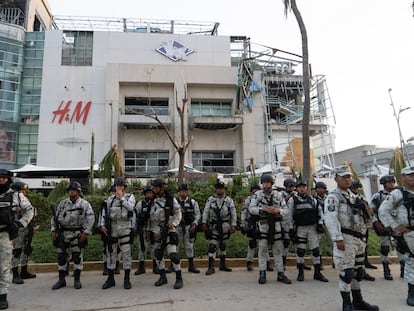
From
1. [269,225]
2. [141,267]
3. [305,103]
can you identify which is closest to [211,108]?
[305,103]

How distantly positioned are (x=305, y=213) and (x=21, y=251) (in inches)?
233

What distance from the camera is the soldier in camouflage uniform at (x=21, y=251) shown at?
664 centimetres

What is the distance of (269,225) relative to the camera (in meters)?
6.34

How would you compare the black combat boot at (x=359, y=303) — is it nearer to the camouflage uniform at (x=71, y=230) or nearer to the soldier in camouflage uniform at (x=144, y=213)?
the soldier in camouflage uniform at (x=144, y=213)

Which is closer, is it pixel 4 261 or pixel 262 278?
pixel 4 261

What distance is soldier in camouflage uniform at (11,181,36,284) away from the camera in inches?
261

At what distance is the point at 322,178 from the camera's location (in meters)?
24.4

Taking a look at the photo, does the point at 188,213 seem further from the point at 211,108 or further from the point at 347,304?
the point at 211,108

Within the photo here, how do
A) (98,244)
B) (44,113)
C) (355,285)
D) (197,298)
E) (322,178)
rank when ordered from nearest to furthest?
(355,285) → (197,298) → (98,244) → (322,178) → (44,113)

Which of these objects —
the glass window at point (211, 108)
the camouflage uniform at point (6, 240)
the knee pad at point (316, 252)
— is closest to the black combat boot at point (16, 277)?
the camouflage uniform at point (6, 240)

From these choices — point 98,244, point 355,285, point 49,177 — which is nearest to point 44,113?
point 49,177

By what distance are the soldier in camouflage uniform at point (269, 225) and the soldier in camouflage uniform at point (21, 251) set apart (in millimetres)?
4763

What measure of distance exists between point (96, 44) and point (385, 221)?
2942 cm

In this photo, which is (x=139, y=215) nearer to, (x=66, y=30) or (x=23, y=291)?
(x=23, y=291)
